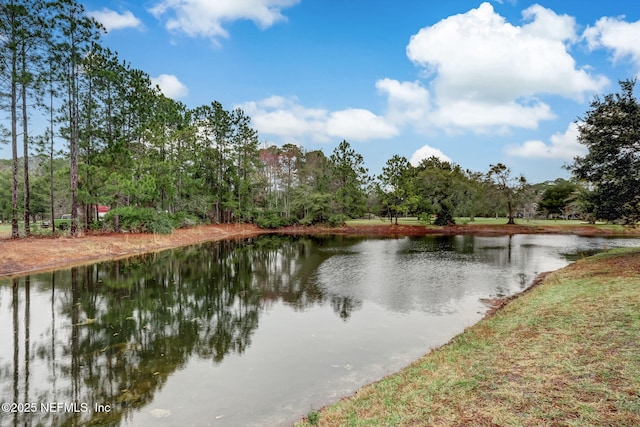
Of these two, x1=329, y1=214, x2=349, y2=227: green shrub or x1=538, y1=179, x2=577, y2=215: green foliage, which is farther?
x1=538, y1=179, x2=577, y2=215: green foliage

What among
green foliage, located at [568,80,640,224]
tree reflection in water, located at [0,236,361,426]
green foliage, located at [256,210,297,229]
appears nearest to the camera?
tree reflection in water, located at [0,236,361,426]

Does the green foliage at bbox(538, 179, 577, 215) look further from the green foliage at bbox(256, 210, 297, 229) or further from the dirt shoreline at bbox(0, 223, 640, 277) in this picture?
the green foliage at bbox(256, 210, 297, 229)

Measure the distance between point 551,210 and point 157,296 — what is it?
74.1 meters

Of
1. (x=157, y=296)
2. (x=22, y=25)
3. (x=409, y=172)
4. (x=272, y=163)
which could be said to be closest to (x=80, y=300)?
(x=157, y=296)

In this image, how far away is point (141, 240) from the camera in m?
30.0

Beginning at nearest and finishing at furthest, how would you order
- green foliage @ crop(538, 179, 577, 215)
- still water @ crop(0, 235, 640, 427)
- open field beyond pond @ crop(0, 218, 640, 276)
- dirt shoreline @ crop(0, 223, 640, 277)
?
still water @ crop(0, 235, 640, 427) → dirt shoreline @ crop(0, 223, 640, 277) → open field beyond pond @ crop(0, 218, 640, 276) → green foliage @ crop(538, 179, 577, 215)

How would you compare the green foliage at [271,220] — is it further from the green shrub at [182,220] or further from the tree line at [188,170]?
the green shrub at [182,220]

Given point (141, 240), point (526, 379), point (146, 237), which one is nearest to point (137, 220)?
point (146, 237)

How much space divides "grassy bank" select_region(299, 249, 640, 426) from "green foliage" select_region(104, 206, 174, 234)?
30.1 metres

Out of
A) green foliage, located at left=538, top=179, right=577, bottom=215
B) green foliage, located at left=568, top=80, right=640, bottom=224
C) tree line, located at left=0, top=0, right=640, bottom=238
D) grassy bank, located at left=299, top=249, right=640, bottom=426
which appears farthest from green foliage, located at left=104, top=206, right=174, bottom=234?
green foliage, located at left=538, top=179, right=577, bottom=215

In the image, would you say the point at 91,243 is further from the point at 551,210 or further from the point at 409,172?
the point at 551,210

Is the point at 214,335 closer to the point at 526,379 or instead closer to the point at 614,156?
the point at 526,379

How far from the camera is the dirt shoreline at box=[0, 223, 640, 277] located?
1931cm

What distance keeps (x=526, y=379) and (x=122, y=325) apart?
11114 mm
